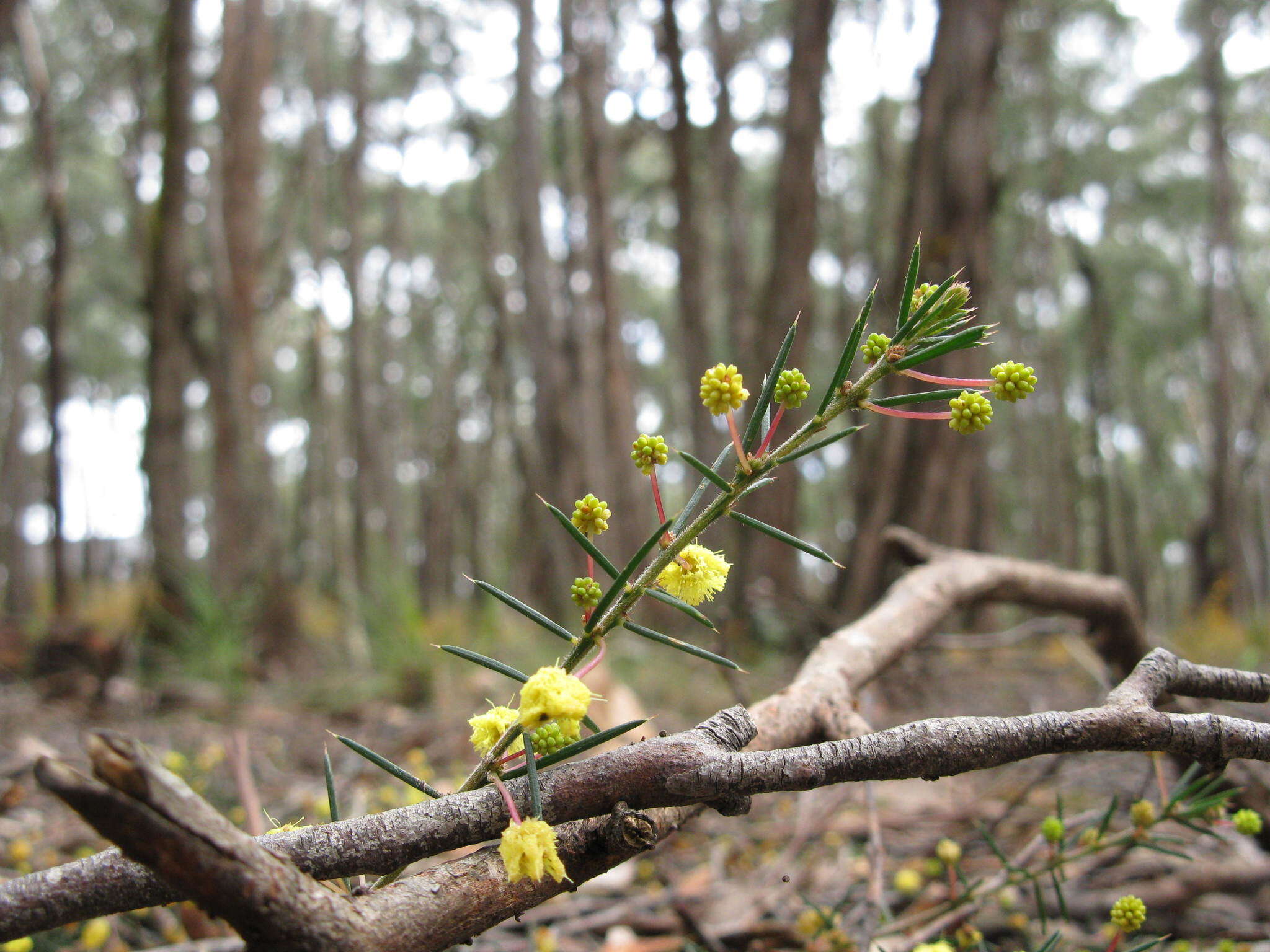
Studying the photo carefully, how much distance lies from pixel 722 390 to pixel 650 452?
0.09 m

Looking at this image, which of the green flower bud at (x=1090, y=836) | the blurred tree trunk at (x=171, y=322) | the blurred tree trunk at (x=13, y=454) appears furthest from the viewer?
the blurred tree trunk at (x=13, y=454)

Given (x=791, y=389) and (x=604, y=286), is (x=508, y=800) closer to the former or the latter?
(x=791, y=389)

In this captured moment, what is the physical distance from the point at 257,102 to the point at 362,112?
25.9ft

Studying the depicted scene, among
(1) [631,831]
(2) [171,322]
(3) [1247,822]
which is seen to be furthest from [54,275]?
(3) [1247,822]

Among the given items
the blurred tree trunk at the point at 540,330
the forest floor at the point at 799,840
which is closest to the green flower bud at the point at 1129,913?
the forest floor at the point at 799,840

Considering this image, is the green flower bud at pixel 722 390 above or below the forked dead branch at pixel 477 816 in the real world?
above

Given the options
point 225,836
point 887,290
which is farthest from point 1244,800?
point 887,290

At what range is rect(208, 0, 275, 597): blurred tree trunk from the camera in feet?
21.9

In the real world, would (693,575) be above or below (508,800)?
above

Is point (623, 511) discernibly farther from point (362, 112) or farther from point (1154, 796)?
point (362, 112)

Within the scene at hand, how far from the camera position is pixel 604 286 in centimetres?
840

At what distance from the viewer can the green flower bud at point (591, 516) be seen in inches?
30.5

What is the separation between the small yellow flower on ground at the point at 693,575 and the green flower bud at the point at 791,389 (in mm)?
163

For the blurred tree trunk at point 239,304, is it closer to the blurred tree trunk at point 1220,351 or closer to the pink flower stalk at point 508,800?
the pink flower stalk at point 508,800
